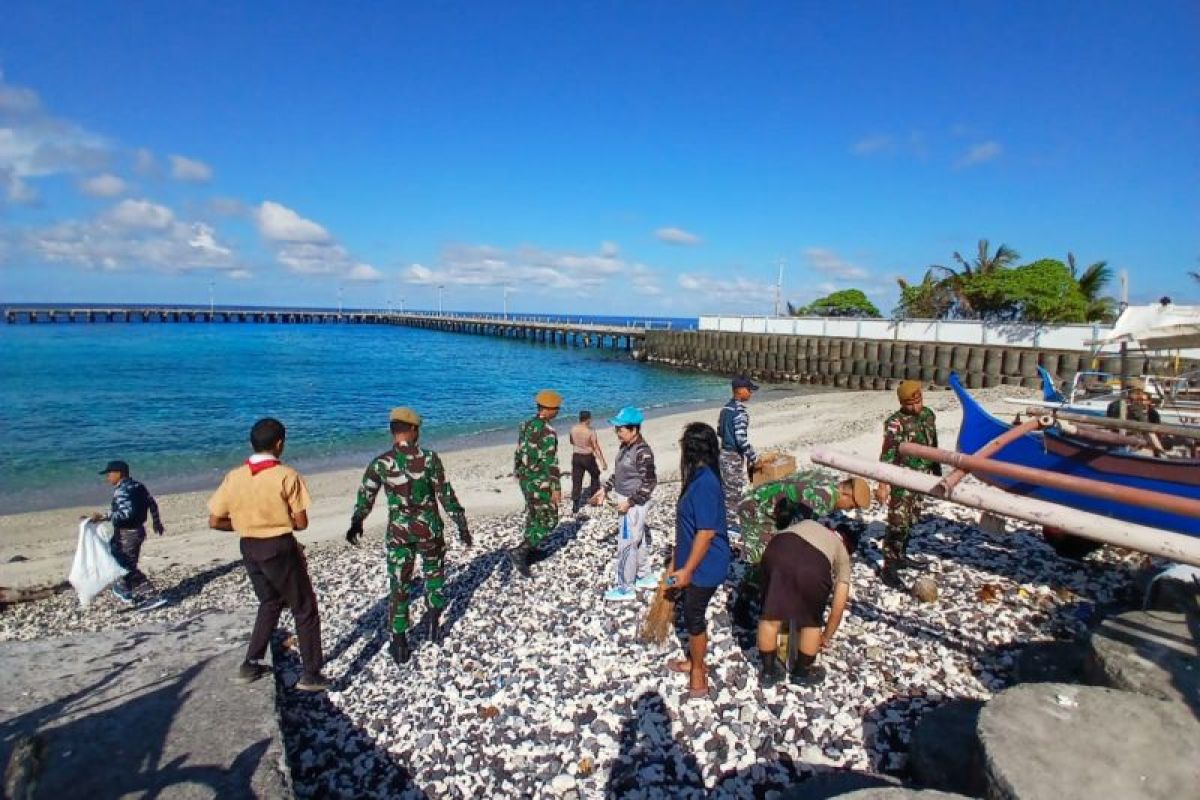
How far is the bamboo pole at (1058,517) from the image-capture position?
6.76ft

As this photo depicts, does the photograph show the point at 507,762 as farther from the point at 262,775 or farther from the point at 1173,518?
the point at 1173,518

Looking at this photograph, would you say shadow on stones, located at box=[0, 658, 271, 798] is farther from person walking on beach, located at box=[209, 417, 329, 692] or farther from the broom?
the broom

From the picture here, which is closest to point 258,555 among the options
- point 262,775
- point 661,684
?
point 262,775

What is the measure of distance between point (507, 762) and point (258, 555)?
249 centimetres

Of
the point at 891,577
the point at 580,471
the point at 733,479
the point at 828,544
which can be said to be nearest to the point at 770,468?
the point at 891,577

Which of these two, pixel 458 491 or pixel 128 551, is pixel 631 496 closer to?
pixel 128 551

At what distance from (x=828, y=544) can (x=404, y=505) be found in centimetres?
364

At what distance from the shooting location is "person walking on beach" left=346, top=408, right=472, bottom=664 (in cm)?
541

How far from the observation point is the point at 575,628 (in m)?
6.18

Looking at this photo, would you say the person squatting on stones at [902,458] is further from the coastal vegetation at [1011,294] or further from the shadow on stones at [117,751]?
the coastal vegetation at [1011,294]

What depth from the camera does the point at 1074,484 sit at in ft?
8.32

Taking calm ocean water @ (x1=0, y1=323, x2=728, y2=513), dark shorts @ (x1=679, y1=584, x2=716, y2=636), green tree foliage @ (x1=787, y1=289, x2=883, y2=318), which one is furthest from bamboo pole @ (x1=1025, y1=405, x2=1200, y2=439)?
green tree foliage @ (x1=787, y1=289, x2=883, y2=318)

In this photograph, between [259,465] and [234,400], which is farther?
[234,400]

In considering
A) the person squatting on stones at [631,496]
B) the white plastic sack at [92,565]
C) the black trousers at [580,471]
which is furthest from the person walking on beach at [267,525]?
the black trousers at [580,471]
